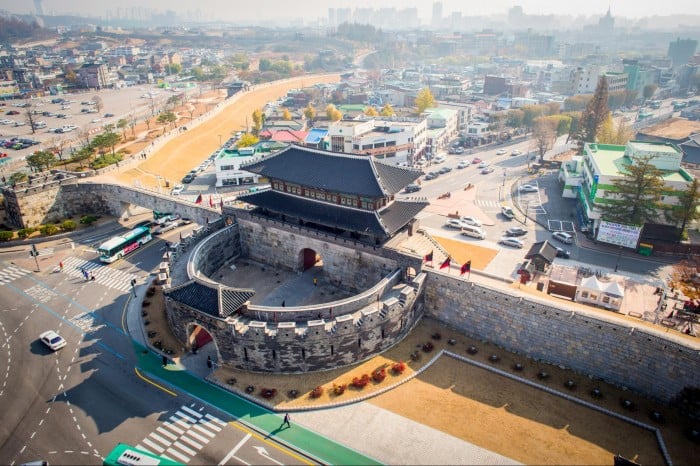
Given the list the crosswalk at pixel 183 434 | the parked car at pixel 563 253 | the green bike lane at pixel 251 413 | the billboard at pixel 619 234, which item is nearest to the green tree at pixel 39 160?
the green bike lane at pixel 251 413

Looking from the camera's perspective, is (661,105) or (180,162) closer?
(180,162)

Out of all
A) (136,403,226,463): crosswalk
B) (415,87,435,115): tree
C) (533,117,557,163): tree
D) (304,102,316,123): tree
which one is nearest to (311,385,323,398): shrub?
(136,403,226,463): crosswalk

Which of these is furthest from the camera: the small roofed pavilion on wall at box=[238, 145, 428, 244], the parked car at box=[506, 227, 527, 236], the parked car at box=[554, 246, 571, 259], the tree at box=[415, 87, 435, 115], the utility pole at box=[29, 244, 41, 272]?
the tree at box=[415, 87, 435, 115]

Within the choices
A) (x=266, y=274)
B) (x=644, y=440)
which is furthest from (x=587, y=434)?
(x=266, y=274)

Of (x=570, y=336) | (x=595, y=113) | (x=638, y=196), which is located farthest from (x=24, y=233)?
(x=595, y=113)

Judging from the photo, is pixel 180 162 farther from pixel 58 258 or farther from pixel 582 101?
pixel 582 101

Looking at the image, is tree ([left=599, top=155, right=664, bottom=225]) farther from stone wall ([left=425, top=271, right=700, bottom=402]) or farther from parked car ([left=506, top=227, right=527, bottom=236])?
stone wall ([left=425, top=271, right=700, bottom=402])

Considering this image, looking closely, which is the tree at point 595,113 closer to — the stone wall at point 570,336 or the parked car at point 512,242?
the parked car at point 512,242
